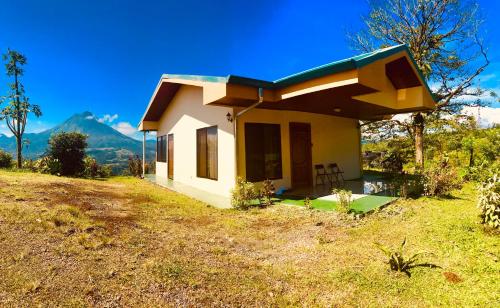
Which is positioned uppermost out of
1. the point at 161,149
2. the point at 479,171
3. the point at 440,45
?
the point at 440,45

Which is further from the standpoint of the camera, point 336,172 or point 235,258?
point 336,172

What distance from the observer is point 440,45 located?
1471 cm

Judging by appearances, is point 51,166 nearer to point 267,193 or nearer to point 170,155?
point 170,155

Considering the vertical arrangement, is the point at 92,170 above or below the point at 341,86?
below

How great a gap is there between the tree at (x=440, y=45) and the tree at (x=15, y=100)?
27.3 m

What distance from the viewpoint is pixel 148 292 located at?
9.34ft

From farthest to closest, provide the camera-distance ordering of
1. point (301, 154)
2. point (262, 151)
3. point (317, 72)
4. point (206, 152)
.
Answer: point (301, 154), point (206, 152), point (262, 151), point (317, 72)

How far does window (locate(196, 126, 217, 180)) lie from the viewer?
30.5ft

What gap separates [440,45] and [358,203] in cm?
1300

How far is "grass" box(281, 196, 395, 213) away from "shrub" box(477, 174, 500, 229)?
201 centimetres

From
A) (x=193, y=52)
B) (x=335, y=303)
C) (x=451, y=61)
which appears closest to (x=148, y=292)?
(x=335, y=303)

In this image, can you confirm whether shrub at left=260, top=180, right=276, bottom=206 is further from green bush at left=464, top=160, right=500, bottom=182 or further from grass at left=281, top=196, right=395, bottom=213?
green bush at left=464, top=160, right=500, bottom=182

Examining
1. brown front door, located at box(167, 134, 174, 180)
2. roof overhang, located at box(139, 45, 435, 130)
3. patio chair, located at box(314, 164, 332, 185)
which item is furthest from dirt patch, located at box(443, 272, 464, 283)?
brown front door, located at box(167, 134, 174, 180)

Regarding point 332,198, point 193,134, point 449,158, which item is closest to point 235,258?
point 332,198
